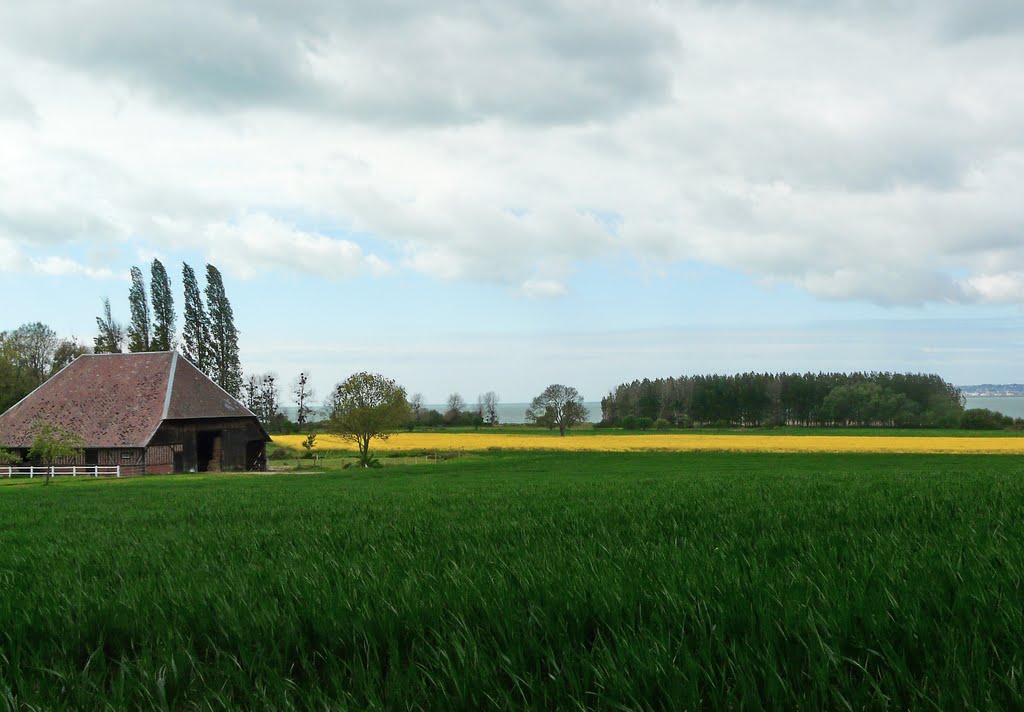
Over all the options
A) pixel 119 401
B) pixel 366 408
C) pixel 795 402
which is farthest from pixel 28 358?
pixel 795 402

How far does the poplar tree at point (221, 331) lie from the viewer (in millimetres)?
73250

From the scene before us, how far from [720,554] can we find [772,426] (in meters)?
108

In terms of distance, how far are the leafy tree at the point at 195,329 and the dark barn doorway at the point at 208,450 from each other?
20187 mm

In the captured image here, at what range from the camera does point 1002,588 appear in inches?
128

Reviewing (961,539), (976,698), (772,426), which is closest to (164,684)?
(976,698)

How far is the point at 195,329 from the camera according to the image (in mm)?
72750

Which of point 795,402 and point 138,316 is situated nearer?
point 138,316

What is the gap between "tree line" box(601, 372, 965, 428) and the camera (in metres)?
102

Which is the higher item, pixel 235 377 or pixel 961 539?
pixel 235 377

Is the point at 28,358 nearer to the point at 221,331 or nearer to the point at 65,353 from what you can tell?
the point at 65,353

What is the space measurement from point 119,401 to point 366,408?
55.3 ft

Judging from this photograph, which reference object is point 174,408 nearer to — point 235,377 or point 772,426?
point 235,377

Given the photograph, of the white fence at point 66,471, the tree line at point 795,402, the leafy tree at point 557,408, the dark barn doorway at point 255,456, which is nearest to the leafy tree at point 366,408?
the dark barn doorway at point 255,456

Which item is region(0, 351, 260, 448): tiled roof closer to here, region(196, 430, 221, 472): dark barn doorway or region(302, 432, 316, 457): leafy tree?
region(196, 430, 221, 472): dark barn doorway
